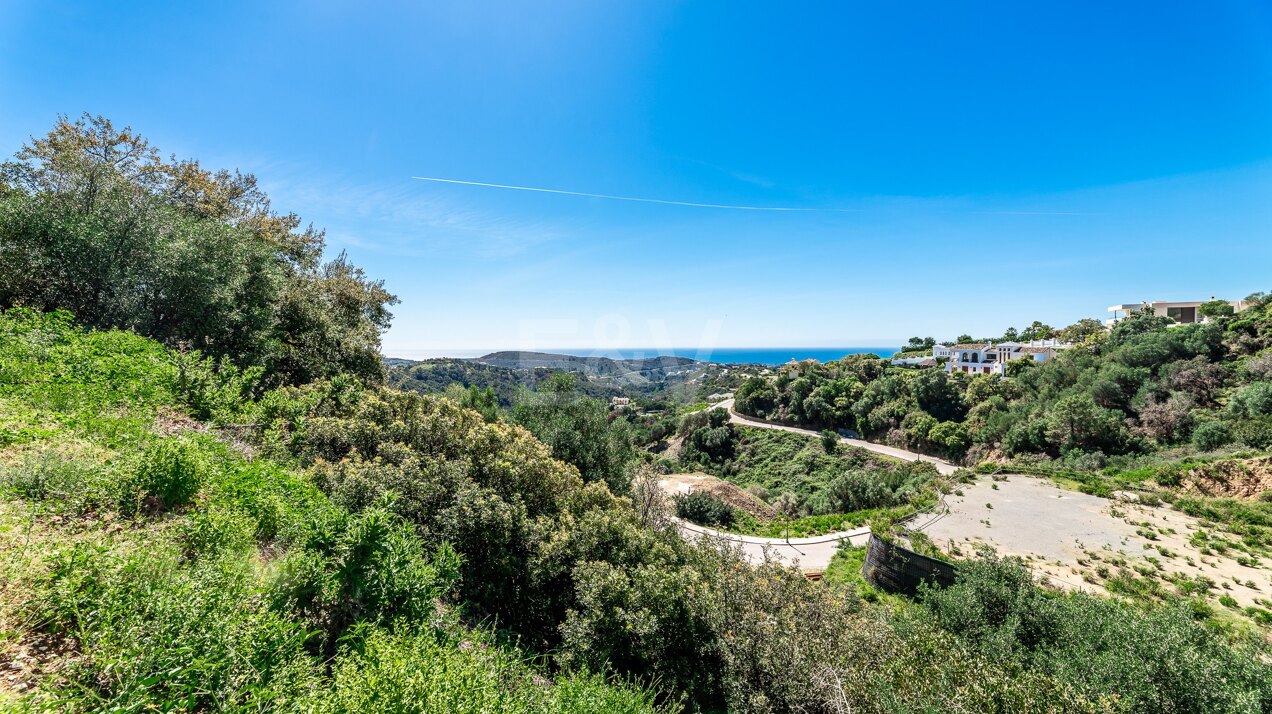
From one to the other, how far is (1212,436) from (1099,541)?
16335mm

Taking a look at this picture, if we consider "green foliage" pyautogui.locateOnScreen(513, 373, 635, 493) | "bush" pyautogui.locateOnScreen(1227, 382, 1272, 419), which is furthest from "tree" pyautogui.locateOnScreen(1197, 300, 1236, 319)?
Result: "green foliage" pyautogui.locateOnScreen(513, 373, 635, 493)

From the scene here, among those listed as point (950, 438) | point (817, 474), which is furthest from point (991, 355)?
point (817, 474)

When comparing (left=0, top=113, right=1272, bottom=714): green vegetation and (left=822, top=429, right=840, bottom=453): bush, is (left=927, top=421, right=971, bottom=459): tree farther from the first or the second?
(left=0, top=113, right=1272, bottom=714): green vegetation

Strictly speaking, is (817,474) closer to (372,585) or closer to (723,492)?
(723,492)

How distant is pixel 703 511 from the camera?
23219mm

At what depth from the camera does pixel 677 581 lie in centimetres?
650

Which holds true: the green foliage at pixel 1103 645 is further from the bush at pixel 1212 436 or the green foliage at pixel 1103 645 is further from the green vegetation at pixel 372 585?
the bush at pixel 1212 436

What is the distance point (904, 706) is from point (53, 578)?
7.23 metres

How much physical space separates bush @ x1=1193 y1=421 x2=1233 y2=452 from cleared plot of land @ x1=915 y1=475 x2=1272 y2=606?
33.6 ft

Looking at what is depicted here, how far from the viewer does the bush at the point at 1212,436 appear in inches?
857

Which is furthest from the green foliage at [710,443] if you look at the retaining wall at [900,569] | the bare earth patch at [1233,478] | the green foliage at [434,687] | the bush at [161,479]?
the bush at [161,479]

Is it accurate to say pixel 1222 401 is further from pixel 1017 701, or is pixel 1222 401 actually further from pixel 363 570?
pixel 363 570

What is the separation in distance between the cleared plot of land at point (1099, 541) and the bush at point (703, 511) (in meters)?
9.46

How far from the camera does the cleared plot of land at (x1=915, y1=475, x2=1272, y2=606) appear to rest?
12078mm
